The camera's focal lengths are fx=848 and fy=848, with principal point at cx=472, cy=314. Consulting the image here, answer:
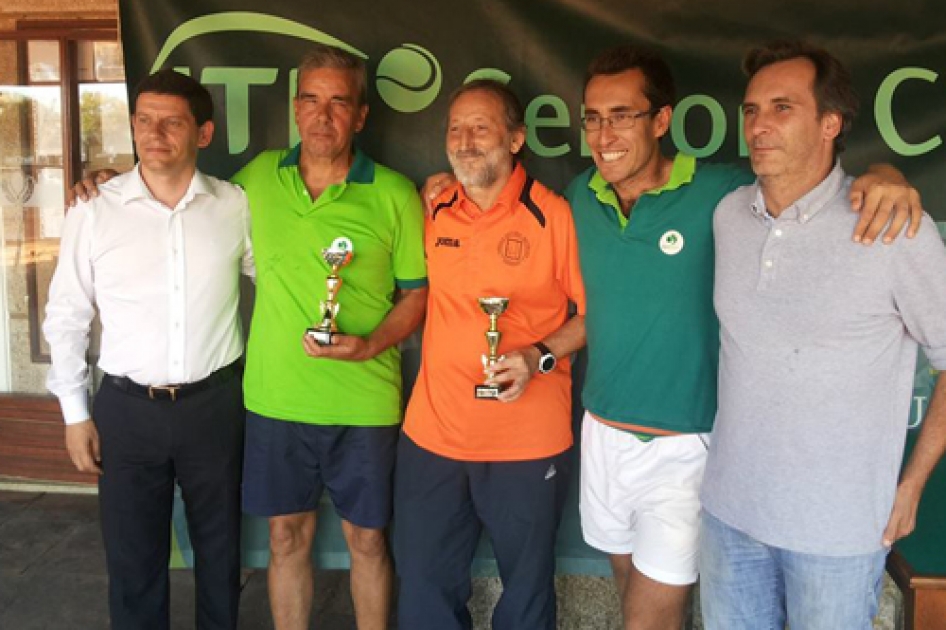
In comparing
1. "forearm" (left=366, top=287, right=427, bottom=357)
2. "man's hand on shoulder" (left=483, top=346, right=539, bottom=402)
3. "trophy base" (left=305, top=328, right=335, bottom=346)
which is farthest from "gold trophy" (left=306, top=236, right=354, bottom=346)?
"man's hand on shoulder" (left=483, top=346, right=539, bottom=402)

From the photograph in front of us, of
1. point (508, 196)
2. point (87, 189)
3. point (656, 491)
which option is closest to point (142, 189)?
point (87, 189)

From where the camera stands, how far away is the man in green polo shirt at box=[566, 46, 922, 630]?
2.41 meters

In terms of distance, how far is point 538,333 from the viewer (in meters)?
2.69

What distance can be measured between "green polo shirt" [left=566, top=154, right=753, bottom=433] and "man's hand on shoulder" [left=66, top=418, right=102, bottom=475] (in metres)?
1.74

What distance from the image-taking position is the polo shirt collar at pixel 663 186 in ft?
7.97

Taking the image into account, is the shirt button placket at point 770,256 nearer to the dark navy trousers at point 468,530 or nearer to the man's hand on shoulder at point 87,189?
the dark navy trousers at point 468,530

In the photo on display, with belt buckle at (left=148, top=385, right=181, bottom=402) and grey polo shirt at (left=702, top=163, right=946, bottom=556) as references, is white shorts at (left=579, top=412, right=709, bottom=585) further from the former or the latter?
belt buckle at (left=148, top=385, right=181, bottom=402)

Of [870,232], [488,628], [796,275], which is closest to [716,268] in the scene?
[796,275]

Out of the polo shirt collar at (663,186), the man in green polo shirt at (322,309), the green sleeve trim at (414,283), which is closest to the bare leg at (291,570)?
the man in green polo shirt at (322,309)

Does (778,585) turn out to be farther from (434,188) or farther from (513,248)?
(434,188)

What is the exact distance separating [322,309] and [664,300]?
107 cm

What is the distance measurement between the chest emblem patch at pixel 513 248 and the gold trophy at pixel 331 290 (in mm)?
512

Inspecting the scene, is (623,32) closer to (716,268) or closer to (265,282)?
(716,268)

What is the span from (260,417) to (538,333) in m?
0.99
